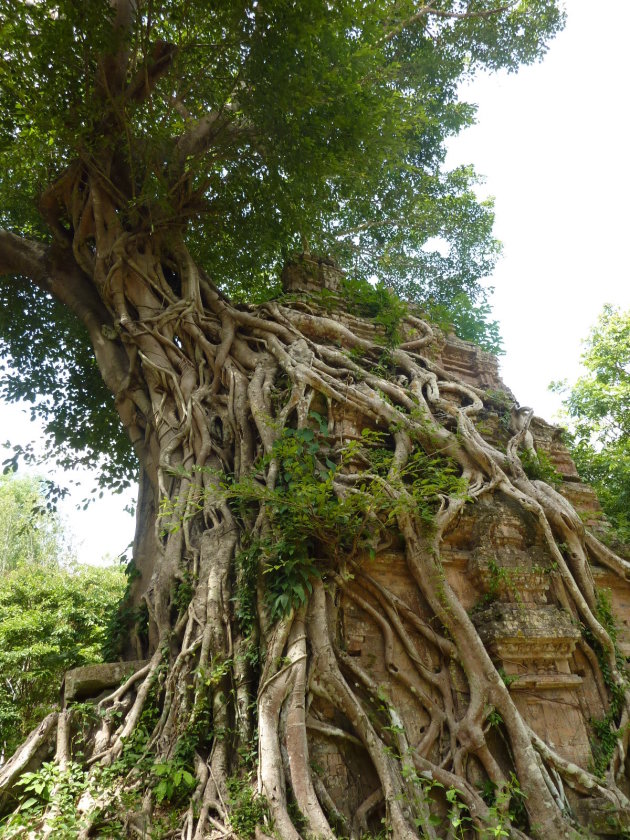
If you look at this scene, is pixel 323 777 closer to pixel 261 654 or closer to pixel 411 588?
pixel 261 654

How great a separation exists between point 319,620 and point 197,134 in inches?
181

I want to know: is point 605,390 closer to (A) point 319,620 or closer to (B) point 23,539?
(A) point 319,620

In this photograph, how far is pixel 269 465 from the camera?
3.58m

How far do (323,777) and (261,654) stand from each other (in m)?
0.61

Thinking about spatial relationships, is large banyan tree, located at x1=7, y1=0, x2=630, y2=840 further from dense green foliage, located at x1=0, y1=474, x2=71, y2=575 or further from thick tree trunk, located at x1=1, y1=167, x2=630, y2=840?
dense green foliage, located at x1=0, y1=474, x2=71, y2=575

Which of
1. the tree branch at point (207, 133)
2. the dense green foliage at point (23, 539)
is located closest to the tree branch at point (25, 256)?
the tree branch at point (207, 133)

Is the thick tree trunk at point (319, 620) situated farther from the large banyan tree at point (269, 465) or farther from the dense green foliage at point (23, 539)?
the dense green foliage at point (23, 539)

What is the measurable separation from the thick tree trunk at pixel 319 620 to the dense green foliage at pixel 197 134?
1.61 metres

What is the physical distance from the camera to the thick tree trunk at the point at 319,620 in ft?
8.36

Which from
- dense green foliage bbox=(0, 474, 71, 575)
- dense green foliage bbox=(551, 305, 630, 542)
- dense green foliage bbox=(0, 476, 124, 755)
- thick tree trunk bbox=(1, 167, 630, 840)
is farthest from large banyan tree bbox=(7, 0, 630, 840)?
dense green foliage bbox=(0, 474, 71, 575)

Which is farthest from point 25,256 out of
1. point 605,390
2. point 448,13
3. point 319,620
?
point 605,390

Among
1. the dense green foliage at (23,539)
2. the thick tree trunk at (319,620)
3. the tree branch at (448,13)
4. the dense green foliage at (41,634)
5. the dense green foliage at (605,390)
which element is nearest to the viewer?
the thick tree trunk at (319,620)

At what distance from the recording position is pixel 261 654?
9.44 ft

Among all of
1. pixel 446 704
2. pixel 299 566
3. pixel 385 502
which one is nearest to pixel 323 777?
pixel 446 704
